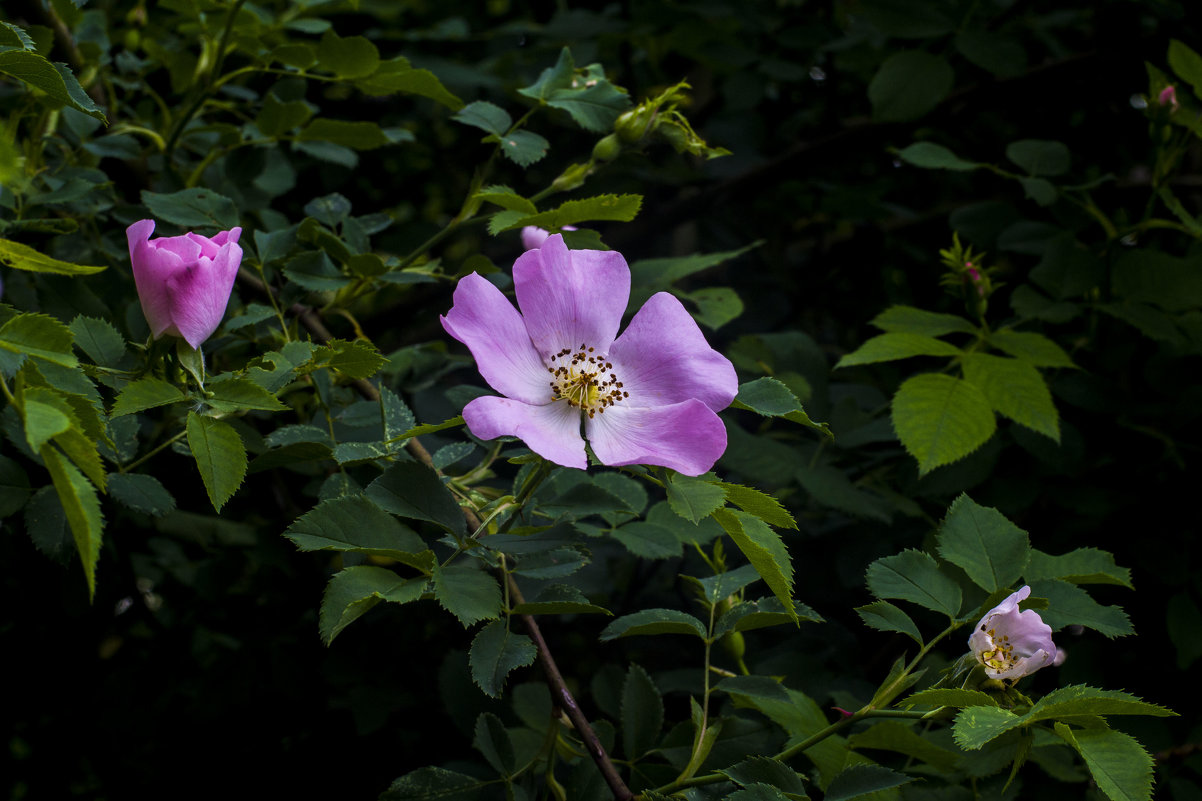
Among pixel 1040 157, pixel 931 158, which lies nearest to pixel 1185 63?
pixel 1040 157

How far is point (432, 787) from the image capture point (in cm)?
83

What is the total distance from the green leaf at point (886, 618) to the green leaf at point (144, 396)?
22.9 inches

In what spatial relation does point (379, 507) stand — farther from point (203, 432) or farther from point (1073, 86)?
Answer: point (1073, 86)

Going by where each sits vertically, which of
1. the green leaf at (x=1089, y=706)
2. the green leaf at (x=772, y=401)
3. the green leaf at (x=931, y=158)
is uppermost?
the green leaf at (x=772, y=401)

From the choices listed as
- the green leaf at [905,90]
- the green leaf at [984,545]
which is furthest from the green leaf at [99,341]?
the green leaf at [905,90]

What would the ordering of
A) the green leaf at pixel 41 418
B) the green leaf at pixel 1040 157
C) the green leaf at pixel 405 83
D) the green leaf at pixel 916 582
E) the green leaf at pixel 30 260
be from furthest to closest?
the green leaf at pixel 1040 157 → the green leaf at pixel 405 83 → the green leaf at pixel 916 582 → the green leaf at pixel 30 260 → the green leaf at pixel 41 418

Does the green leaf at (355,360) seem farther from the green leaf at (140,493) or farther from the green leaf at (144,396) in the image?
the green leaf at (140,493)

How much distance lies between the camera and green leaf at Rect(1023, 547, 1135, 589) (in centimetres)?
82

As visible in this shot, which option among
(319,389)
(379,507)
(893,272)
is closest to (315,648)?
(319,389)

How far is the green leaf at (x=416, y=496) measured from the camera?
70 centimetres

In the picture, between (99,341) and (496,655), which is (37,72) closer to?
(99,341)

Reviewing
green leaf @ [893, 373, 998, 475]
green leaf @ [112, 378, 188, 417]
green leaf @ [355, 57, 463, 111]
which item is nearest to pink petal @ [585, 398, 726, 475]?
green leaf @ [112, 378, 188, 417]

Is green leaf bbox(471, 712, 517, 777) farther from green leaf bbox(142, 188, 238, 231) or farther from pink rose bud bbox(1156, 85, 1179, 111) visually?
pink rose bud bbox(1156, 85, 1179, 111)

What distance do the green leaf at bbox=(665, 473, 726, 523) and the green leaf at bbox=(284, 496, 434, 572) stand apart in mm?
191
